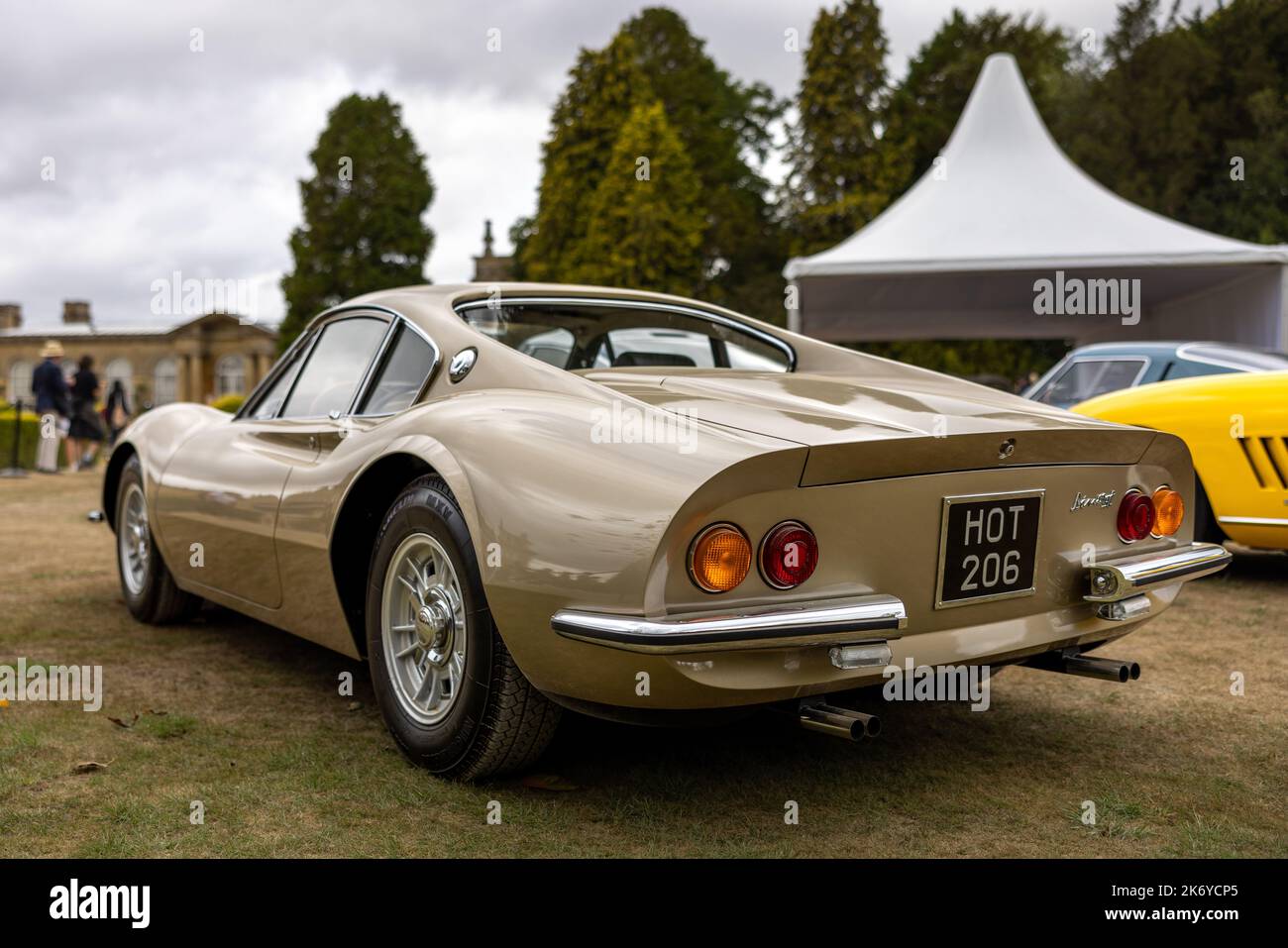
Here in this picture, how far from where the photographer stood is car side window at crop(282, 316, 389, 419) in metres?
3.66

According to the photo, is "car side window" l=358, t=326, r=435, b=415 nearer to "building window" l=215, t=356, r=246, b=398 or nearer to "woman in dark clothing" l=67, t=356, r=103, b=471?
"woman in dark clothing" l=67, t=356, r=103, b=471

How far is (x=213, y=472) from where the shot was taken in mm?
4051

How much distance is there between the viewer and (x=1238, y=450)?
17.5ft

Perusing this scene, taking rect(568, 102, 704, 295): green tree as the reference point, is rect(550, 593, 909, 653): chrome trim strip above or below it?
below

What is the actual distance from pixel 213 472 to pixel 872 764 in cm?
244

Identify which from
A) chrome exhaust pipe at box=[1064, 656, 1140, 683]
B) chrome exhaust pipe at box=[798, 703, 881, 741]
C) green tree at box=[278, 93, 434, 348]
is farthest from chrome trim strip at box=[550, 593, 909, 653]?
green tree at box=[278, 93, 434, 348]

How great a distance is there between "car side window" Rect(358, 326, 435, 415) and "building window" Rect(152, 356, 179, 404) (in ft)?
209

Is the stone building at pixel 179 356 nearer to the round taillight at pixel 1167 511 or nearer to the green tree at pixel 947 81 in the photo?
the green tree at pixel 947 81

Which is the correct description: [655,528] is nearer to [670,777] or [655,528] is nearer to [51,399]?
[670,777]

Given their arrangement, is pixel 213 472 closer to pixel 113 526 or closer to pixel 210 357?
pixel 113 526

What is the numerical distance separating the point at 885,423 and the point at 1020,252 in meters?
11.3

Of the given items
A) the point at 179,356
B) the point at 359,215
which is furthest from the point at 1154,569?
the point at 179,356
